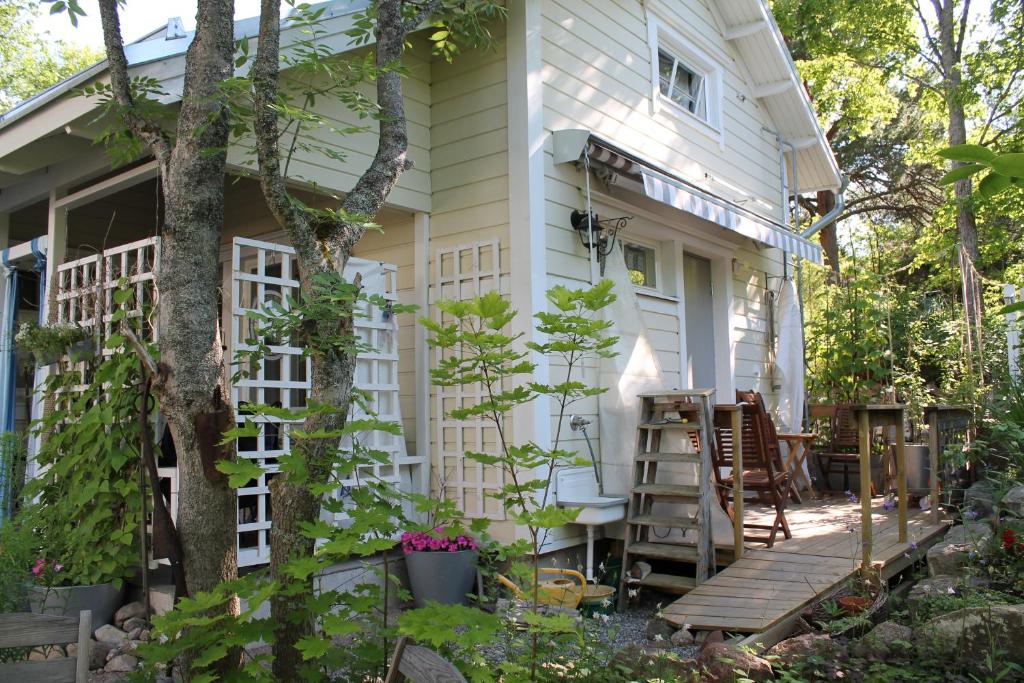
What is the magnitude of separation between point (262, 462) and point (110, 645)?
4.07 feet

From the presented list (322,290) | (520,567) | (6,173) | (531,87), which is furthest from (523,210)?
(6,173)

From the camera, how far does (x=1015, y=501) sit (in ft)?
16.0

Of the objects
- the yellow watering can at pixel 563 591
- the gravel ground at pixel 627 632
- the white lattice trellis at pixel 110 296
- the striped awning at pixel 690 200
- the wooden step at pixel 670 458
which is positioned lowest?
the gravel ground at pixel 627 632

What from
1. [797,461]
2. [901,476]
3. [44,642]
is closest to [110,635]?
[44,642]

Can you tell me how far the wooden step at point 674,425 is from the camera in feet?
17.3

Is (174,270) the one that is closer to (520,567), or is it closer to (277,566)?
(277,566)

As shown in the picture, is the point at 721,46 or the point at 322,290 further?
the point at 721,46

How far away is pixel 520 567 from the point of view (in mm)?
2764

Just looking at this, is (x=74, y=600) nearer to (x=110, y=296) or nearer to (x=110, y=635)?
(x=110, y=635)

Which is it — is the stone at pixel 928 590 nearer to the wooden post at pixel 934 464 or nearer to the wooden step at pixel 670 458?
the wooden step at pixel 670 458

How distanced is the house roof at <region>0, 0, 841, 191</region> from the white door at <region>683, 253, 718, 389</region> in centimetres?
252

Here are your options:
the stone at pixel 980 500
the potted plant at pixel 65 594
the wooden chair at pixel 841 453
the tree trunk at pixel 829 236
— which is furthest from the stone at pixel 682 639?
the tree trunk at pixel 829 236

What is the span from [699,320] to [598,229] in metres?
2.50

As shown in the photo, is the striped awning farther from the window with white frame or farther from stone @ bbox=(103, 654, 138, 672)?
stone @ bbox=(103, 654, 138, 672)
